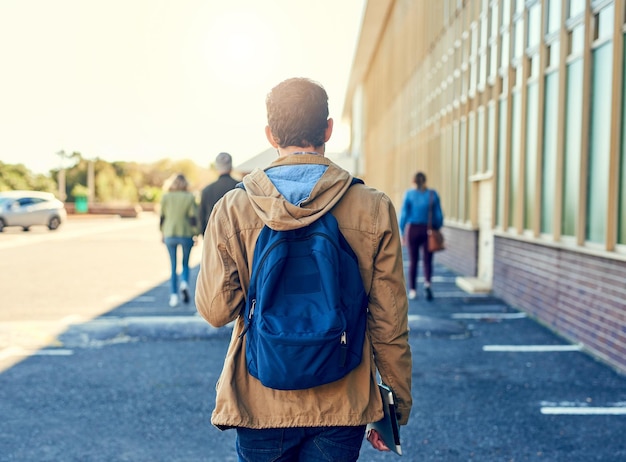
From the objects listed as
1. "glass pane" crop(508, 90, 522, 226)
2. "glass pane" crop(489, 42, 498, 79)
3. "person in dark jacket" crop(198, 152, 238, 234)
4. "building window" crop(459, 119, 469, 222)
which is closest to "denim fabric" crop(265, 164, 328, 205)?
"person in dark jacket" crop(198, 152, 238, 234)

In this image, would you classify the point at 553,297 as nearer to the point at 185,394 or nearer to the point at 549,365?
the point at 549,365

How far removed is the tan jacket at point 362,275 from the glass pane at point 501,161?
29.9 feet

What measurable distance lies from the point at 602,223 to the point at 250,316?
5901mm

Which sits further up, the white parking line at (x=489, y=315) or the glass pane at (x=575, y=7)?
the glass pane at (x=575, y=7)

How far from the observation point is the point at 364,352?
212 centimetres

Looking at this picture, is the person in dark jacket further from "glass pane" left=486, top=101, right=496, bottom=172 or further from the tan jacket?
the tan jacket

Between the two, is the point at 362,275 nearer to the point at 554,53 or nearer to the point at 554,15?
the point at 554,53

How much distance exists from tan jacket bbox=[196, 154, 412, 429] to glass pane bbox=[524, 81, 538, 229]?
25.0 feet

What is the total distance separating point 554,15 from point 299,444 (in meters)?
8.00

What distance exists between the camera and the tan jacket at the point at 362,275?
6.67ft

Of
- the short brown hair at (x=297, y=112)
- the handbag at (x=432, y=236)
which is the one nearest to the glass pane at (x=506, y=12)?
the handbag at (x=432, y=236)

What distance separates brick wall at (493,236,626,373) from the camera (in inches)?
253

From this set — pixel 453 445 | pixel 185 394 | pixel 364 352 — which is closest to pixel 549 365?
pixel 453 445

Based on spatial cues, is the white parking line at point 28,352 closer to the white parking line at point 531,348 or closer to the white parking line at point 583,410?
the white parking line at point 531,348
